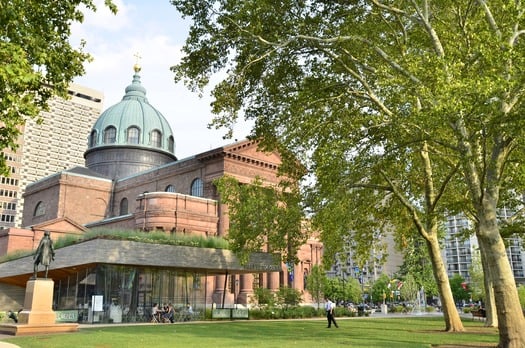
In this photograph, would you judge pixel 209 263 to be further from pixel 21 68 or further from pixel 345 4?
pixel 21 68

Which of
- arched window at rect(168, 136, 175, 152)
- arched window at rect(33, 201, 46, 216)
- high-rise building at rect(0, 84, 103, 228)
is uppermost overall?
high-rise building at rect(0, 84, 103, 228)

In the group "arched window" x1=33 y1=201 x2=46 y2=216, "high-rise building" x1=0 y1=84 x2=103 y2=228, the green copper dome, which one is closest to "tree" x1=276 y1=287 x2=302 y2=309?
the green copper dome

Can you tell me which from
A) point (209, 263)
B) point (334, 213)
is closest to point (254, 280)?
point (209, 263)

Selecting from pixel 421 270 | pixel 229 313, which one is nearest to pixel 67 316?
pixel 229 313

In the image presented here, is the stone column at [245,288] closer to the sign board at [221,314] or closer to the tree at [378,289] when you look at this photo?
the sign board at [221,314]

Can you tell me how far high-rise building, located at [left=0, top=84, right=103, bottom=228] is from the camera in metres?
142

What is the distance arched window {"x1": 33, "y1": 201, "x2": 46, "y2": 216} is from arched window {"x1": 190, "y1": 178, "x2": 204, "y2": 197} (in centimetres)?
2357

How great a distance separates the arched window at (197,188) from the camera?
53.1 m

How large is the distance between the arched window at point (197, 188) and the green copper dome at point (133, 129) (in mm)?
15263

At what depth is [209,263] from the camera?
3400cm

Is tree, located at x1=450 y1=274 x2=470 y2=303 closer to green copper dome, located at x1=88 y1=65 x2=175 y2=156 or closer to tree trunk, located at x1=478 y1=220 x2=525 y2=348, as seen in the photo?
green copper dome, located at x1=88 y1=65 x2=175 y2=156

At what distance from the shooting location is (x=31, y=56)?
1399 centimetres

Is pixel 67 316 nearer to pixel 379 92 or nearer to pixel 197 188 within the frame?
pixel 379 92

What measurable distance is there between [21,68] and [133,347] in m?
8.16
